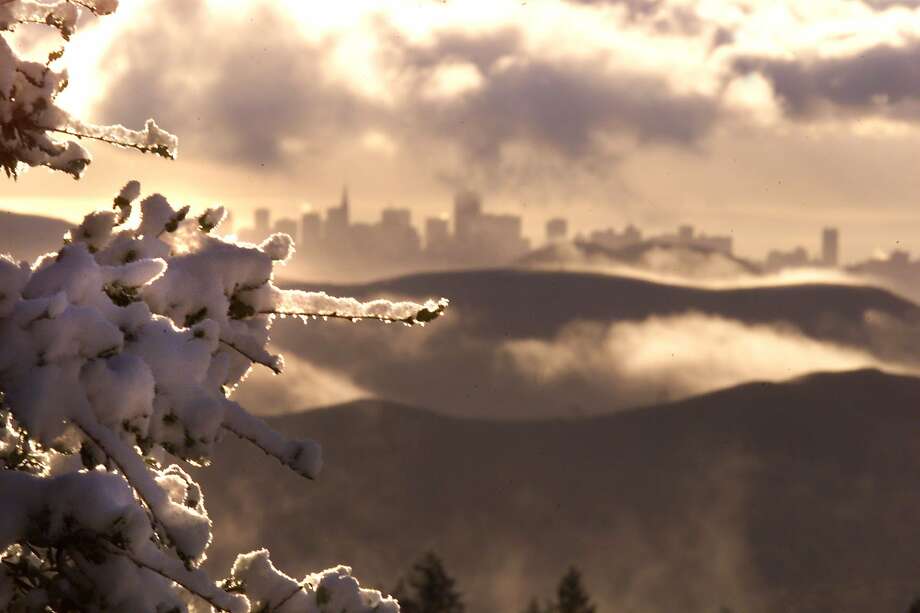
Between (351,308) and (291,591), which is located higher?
Answer: (351,308)

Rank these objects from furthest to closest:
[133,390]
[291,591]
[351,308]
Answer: [291,591] < [351,308] < [133,390]

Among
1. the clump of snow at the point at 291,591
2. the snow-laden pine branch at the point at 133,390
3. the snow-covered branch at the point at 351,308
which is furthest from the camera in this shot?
the clump of snow at the point at 291,591

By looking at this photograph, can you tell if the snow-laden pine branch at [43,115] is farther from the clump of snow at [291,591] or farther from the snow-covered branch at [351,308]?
the clump of snow at [291,591]

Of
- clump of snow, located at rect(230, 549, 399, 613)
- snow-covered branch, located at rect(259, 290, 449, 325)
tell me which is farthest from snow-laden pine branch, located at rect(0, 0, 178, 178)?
clump of snow, located at rect(230, 549, 399, 613)

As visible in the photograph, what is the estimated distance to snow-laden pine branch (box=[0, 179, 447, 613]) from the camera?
6074 mm

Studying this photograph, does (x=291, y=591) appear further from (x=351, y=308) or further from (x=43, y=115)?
(x=43, y=115)

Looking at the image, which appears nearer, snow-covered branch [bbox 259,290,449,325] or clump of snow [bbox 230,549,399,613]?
snow-covered branch [bbox 259,290,449,325]

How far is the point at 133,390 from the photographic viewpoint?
611 cm

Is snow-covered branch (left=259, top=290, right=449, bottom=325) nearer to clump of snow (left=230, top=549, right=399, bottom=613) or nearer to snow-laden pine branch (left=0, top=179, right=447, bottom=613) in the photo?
snow-laden pine branch (left=0, top=179, right=447, bottom=613)

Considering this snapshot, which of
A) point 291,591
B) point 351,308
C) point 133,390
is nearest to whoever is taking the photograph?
point 133,390

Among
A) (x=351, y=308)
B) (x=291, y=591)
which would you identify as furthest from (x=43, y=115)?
(x=291, y=591)

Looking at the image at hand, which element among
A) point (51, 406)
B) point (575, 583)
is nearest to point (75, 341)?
point (51, 406)

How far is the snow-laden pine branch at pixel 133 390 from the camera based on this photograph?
607cm

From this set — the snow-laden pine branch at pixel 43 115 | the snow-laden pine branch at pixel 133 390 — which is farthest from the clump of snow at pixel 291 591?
the snow-laden pine branch at pixel 43 115
